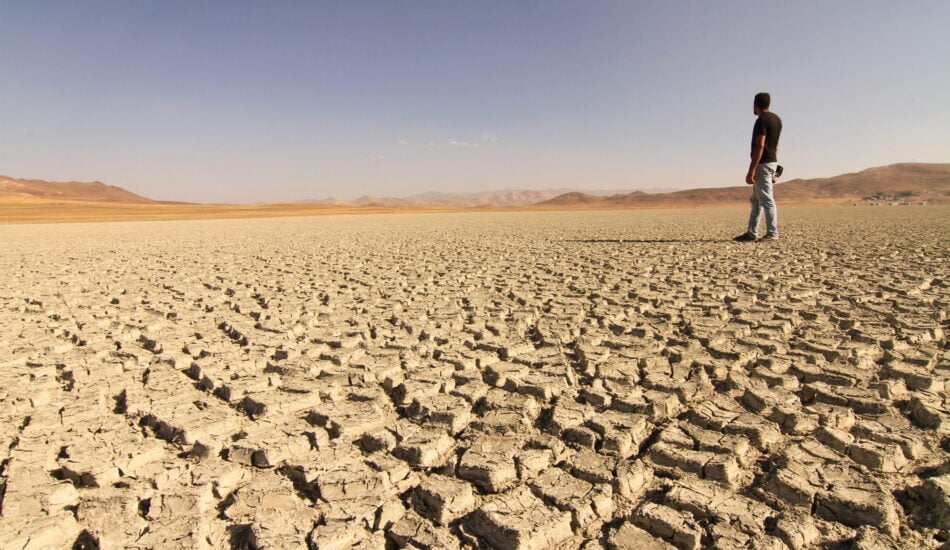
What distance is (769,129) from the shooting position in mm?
6055

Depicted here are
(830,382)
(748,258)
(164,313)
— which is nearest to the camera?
(830,382)

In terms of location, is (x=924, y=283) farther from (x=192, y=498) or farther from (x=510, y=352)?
(x=192, y=498)

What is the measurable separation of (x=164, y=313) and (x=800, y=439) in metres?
3.58

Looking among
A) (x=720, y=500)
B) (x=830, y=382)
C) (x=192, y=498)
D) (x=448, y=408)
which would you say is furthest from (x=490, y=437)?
(x=830, y=382)

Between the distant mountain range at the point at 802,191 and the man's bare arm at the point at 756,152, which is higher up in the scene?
the distant mountain range at the point at 802,191

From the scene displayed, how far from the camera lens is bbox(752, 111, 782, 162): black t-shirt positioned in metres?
6.02

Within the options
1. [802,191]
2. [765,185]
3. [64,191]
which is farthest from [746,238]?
[64,191]

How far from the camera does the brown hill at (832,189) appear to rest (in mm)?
56125

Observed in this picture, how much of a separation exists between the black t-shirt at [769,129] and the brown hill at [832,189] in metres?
49.2

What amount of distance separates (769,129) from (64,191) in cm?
10349

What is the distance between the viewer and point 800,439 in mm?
1457

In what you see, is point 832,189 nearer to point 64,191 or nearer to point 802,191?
point 802,191

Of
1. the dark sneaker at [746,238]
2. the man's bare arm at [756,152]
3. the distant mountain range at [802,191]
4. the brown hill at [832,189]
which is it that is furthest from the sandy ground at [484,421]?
the brown hill at [832,189]

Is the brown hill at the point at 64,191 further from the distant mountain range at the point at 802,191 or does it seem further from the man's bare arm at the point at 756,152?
the man's bare arm at the point at 756,152
